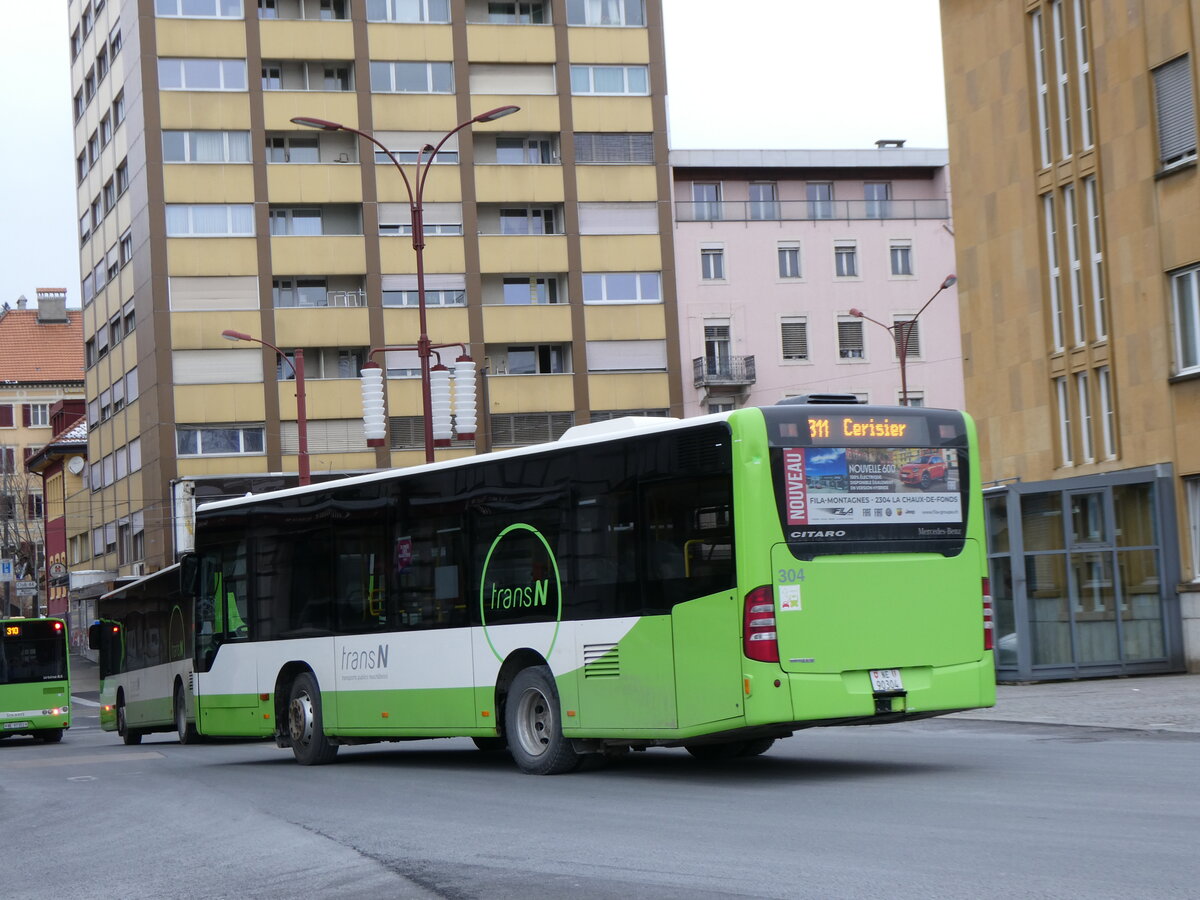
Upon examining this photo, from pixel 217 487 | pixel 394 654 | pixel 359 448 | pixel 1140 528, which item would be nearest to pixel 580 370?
pixel 359 448

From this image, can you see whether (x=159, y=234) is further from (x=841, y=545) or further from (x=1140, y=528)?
(x=841, y=545)

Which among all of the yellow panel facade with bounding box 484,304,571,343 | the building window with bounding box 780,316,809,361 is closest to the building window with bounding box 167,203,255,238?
the yellow panel facade with bounding box 484,304,571,343

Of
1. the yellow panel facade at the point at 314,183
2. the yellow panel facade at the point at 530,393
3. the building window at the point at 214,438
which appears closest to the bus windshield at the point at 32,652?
the building window at the point at 214,438

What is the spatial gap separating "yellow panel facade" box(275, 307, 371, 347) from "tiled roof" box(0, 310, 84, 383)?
2183 inches

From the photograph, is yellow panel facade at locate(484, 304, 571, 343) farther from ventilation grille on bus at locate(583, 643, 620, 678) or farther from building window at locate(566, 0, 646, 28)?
ventilation grille on bus at locate(583, 643, 620, 678)

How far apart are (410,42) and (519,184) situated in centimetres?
640

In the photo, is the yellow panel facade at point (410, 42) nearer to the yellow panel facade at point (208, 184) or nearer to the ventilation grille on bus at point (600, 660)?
the yellow panel facade at point (208, 184)

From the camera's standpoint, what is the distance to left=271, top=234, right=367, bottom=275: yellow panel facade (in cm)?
6225

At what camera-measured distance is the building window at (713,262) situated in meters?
69.5

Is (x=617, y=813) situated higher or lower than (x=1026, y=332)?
lower

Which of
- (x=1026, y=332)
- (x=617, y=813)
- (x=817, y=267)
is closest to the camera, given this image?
(x=617, y=813)

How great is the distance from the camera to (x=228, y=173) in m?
62.3

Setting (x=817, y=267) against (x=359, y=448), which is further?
(x=817, y=267)

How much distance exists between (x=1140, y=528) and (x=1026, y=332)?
540 centimetres
